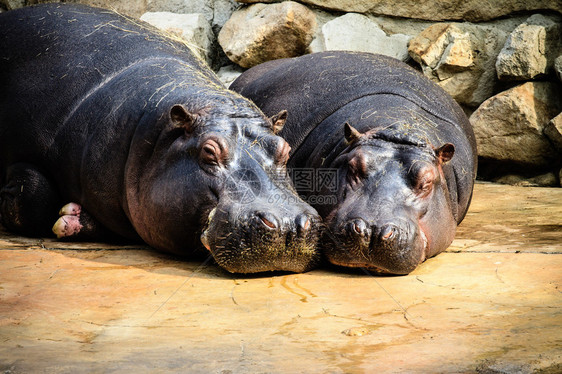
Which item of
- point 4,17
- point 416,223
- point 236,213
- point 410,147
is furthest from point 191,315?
point 4,17

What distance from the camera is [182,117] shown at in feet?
15.8

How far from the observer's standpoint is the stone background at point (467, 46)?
775cm

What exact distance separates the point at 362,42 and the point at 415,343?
5.61 meters

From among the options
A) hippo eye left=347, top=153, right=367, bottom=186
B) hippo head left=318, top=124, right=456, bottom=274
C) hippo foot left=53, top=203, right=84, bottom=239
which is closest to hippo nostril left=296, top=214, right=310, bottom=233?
hippo head left=318, top=124, right=456, bottom=274

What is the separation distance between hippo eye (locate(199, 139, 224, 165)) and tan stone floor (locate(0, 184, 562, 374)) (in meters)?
0.67

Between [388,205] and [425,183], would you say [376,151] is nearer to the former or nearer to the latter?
[425,183]

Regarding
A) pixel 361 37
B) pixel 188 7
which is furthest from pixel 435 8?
pixel 188 7

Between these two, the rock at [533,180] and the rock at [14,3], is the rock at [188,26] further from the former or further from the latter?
the rock at [533,180]

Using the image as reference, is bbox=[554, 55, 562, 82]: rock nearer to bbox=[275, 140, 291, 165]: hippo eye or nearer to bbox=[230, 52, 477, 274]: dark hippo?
bbox=[230, 52, 477, 274]: dark hippo

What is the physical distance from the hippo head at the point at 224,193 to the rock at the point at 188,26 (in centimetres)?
355

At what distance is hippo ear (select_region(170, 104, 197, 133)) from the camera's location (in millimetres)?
4770

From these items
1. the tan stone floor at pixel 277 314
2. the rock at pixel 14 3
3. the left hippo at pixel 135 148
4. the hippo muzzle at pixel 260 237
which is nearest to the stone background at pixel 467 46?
the rock at pixel 14 3

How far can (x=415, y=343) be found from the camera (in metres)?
3.14

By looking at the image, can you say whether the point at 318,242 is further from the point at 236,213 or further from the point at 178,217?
the point at 178,217
